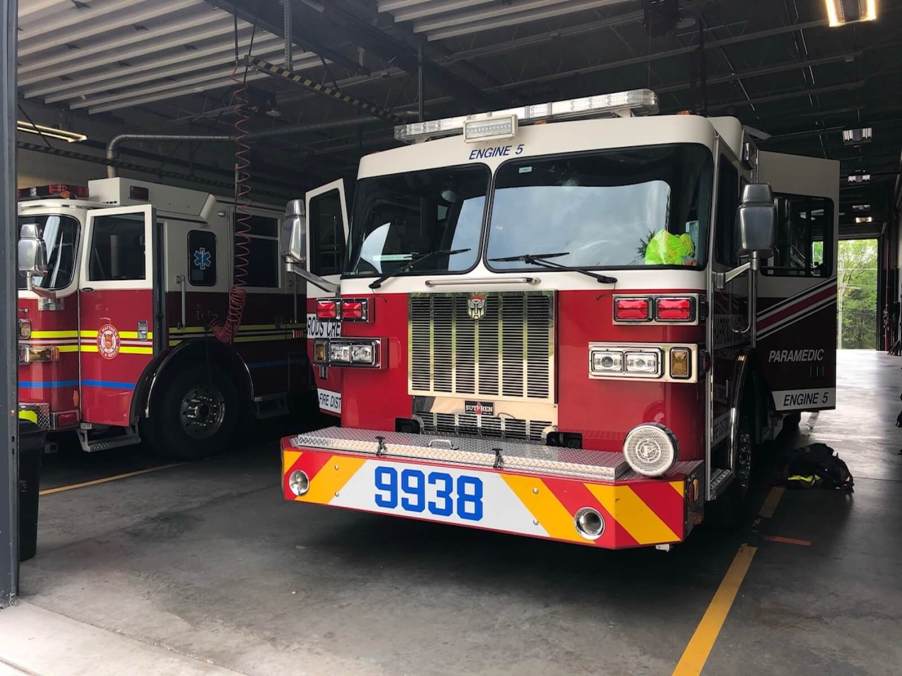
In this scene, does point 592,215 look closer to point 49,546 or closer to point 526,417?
point 526,417

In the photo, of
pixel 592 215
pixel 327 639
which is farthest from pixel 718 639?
pixel 592 215

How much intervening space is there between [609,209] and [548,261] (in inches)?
17.1

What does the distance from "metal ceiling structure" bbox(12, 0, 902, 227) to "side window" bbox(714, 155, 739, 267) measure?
11.6 feet

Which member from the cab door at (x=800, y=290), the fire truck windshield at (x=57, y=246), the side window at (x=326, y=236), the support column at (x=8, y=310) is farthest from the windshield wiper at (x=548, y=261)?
the fire truck windshield at (x=57, y=246)

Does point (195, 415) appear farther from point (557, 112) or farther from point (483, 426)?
point (557, 112)

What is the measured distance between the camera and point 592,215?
4254 millimetres

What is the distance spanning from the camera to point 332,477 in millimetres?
4438

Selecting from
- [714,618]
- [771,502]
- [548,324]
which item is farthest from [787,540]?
[548,324]

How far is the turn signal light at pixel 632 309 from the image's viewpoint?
3.97 meters

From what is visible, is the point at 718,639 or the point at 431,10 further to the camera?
the point at 431,10

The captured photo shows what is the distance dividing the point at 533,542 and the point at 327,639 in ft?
6.02

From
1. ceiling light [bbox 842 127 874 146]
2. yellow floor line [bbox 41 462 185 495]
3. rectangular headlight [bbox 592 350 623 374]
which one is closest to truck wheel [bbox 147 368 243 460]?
yellow floor line [bbox 41 462 185 495]

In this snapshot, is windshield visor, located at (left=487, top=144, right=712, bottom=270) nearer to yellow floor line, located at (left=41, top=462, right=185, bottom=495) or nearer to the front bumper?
the front bumper

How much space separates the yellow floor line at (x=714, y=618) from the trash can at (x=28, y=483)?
3.91 m
